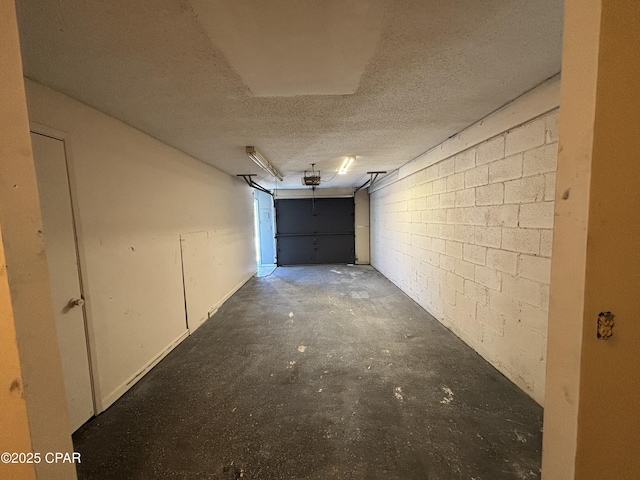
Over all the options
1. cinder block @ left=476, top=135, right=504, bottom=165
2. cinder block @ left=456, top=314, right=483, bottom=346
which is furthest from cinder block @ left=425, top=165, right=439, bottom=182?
cinder block @ left=456, top=314, right=483, bottom=346

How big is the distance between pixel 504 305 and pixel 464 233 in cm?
80

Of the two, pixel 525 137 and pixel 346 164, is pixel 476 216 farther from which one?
pixel 346 164

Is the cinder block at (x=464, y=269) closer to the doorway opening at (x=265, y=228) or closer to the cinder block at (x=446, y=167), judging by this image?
the cinder block at (x=446, y=167)

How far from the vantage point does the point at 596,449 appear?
563 millimetres

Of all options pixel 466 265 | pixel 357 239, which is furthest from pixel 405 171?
pixel 357 239

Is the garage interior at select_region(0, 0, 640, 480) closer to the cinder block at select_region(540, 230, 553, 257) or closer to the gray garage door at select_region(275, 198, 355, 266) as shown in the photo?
the cinder block at select_region(540, 230, 553, 257)

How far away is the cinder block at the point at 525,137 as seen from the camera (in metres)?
1.68

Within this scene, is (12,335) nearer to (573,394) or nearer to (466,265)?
(573,394)

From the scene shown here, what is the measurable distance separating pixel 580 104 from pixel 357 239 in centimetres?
676

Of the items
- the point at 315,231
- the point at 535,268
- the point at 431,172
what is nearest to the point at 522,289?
the point at 535,268

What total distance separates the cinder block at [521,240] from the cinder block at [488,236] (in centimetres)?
5

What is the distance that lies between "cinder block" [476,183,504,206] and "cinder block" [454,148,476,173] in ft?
0.92

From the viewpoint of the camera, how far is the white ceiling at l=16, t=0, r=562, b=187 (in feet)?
3.23

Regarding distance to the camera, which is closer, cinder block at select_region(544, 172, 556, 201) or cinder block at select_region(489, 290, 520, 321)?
cinder block at select_region(544, 172, 556, 201)
